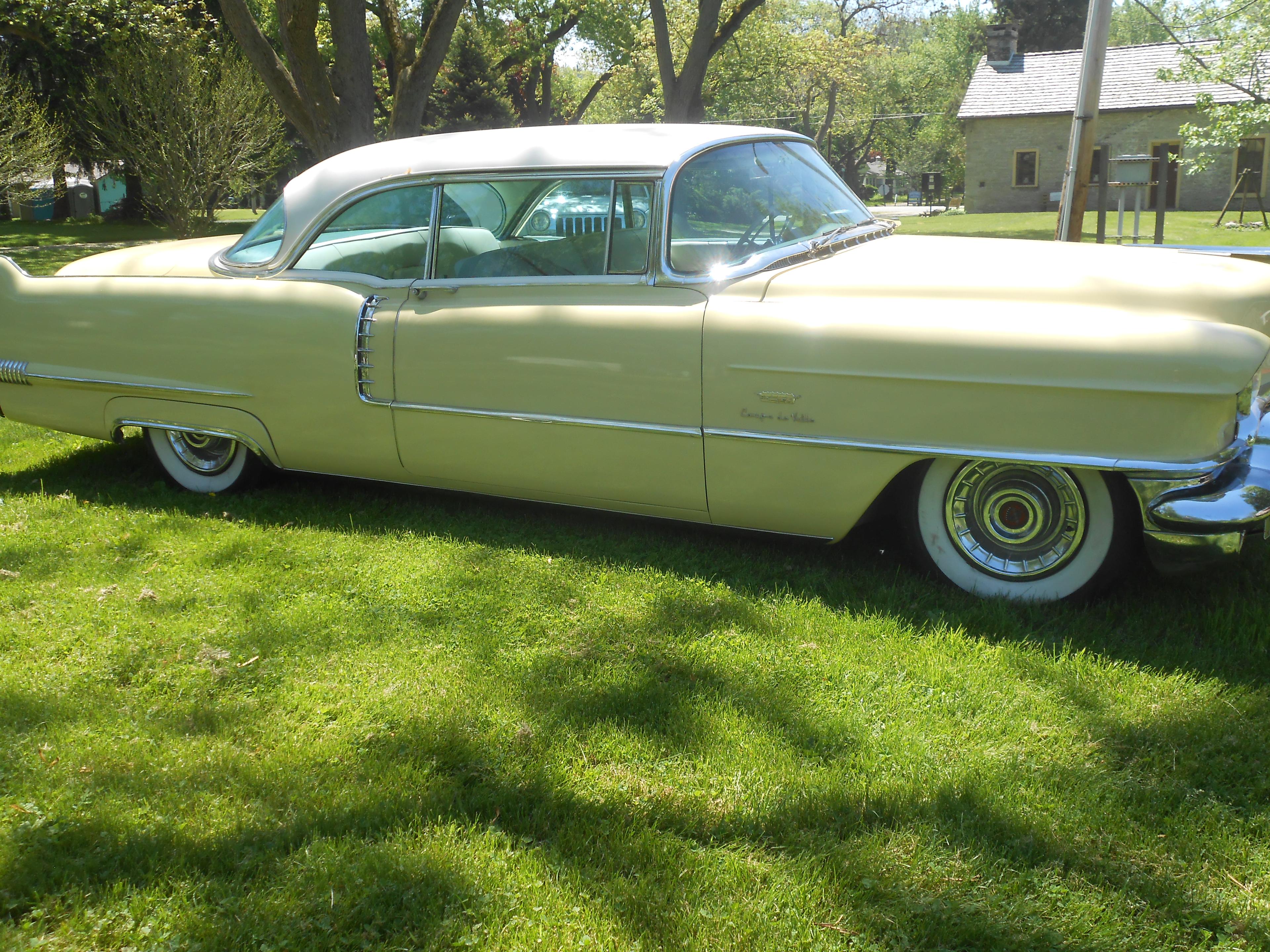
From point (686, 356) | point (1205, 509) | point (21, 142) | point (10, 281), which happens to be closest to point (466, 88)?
point (21, 142)

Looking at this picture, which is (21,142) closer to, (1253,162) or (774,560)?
(774,560)

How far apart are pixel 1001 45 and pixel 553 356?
40.0m

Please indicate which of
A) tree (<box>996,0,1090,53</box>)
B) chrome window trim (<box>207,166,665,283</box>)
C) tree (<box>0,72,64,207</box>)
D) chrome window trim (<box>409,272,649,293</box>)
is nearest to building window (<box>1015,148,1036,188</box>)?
tree (<box>996,0,1090,53</box>)

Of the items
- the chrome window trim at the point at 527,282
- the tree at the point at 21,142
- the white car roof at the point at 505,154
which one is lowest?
the chrome window trim at the point at 527,282

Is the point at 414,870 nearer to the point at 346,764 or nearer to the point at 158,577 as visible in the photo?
the point at 346,764

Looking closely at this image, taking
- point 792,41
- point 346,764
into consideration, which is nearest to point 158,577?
point 346,764

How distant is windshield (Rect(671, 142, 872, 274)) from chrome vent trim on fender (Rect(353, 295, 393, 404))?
130 centimetres

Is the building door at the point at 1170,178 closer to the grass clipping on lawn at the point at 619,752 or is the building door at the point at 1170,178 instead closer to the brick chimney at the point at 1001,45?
the brick chimney at the point at 1001,45

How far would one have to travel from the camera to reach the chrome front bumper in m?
3.05

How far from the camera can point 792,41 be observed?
44656mm

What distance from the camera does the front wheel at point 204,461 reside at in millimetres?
4891

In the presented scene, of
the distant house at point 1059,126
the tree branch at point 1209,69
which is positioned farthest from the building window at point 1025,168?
the tree branch at point 1209,69

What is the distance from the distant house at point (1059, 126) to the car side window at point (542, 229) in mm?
31087

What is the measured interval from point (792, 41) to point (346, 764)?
4669 cm
